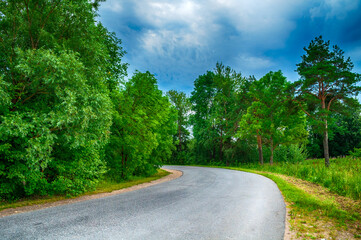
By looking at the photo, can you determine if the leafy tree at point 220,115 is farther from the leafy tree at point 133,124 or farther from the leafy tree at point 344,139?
the leafy tree at point 133,124

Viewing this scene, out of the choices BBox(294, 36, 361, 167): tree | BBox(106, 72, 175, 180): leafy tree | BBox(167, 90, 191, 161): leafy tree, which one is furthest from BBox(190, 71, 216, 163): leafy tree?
BBox(106, 72, 175, 180): leafy tree

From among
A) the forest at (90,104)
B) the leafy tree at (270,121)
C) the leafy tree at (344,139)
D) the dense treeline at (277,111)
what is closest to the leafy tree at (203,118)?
the dense treeline at (277,111)

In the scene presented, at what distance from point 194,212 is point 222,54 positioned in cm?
2879

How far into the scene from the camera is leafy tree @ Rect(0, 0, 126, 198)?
5.86 m

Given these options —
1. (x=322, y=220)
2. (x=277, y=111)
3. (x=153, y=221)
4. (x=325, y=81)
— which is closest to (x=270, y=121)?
(x=277, y=111)

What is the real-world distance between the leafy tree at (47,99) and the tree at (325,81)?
16.4 m

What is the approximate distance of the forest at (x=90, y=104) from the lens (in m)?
6.07

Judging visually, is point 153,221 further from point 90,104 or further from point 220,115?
point 220,115

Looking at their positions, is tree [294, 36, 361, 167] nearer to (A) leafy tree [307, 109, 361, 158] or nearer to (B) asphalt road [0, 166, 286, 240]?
(B) asphalt road [0, 166, 286, 240]

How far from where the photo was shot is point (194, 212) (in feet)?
17.9

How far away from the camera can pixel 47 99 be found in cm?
733

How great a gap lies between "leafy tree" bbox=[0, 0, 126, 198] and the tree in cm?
1637

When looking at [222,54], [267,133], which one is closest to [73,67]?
[267,133]

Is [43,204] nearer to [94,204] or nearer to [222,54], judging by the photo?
[94,204]
